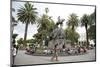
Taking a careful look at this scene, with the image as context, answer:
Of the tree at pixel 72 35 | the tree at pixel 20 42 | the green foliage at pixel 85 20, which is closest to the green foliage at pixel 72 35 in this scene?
the tree at pixel 72 35

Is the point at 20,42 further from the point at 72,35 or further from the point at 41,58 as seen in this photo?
the point at 72,35

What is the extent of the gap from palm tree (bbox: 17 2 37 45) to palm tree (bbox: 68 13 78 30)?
1.65 ft

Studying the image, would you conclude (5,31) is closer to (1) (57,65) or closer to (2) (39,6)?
(2) (39,6)

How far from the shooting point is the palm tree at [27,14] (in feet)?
7.71

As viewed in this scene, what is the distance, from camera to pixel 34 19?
2406 millimetres

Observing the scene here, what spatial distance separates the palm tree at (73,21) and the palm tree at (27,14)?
0.50 m

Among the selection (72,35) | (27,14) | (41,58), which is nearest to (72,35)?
(72,35)

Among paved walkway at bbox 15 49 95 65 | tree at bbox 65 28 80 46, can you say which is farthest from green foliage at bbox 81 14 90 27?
paved walkway at bbox 15 49 95 65

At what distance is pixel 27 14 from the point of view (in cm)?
238

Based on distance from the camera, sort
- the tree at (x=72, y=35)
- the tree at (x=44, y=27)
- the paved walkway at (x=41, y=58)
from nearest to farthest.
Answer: the paved walkway at (x=41, y=58) → the tree at (x=44, y=27) → the tree at (x=72, y=35)

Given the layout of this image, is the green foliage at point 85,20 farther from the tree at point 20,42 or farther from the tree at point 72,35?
the tree at point 20,42

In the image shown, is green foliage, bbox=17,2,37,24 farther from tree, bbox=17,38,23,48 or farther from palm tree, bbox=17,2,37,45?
tree, bbox=17,38,23,48

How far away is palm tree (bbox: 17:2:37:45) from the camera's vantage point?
7.71 ft

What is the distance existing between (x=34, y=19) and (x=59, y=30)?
1.23 feet
